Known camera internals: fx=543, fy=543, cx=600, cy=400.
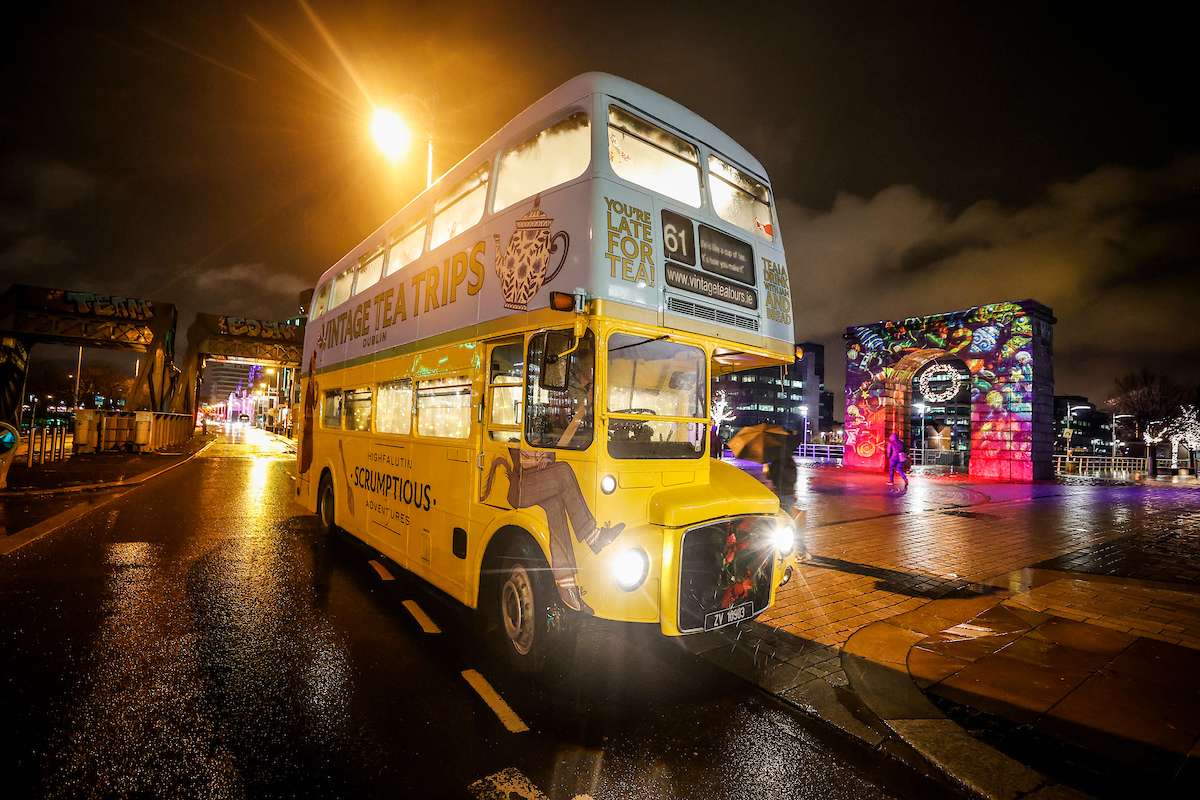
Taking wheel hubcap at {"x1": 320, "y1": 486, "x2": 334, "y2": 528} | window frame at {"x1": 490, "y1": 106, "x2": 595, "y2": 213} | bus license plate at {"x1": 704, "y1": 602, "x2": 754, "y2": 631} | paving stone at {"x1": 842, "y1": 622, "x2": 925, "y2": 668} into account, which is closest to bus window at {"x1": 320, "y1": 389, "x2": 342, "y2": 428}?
wheel hubcap at {"x1": 320, "y1": 486, "x2": 334, "y2": 528}

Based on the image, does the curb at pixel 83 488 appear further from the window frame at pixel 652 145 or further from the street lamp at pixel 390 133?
the window frame at pixel 652 145

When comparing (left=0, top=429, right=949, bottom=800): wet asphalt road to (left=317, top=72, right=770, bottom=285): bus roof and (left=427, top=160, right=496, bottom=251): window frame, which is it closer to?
(left=427, top=160, right=496, bottom=251): window frame

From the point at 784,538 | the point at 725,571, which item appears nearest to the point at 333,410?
the point at 725,571

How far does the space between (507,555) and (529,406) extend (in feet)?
4.30

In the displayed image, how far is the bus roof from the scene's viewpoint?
4367mm

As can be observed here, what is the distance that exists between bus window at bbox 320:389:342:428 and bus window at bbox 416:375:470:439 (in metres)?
3.25

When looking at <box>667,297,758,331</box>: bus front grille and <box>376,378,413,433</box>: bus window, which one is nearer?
<box>667,297,758,331</box>: bus front grille

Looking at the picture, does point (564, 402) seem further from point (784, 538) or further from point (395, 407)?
point (395, 407)

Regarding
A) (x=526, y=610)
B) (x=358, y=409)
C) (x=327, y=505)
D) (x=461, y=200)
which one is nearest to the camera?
(x=526, y=610)

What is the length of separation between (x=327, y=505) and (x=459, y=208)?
5973 millimetres

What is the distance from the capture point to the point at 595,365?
13.0 feet

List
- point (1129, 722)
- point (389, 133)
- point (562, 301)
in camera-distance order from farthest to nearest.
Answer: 1. point (389, 133)
2. point (562, 301)
3. point (1129, 722)

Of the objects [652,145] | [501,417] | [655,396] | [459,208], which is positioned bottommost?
[501,417]

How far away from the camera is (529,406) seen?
4.40m
